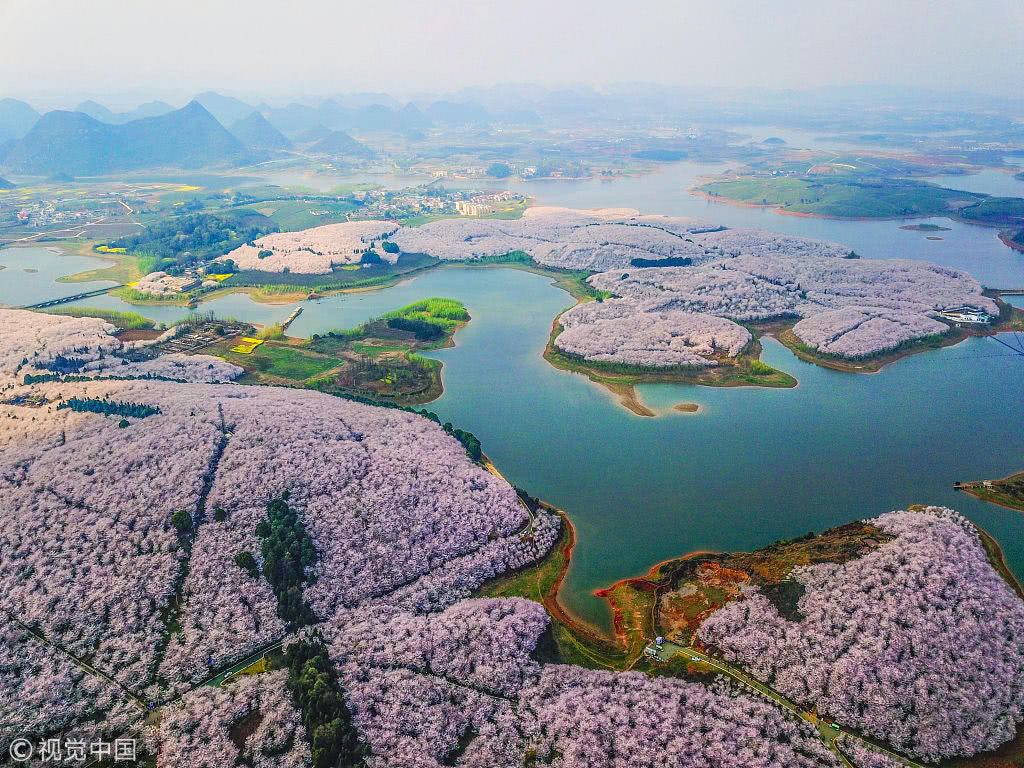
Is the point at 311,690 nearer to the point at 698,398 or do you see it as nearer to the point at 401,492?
the point at 401,492

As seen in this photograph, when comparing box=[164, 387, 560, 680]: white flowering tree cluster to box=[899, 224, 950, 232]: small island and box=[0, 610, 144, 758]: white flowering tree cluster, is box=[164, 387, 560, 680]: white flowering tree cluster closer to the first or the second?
box=[0, 610, 144, 758]: white flowering tree cluster

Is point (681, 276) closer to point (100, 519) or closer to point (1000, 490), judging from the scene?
point (1000, 490)

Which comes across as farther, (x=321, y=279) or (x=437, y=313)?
(x=321, y=279)

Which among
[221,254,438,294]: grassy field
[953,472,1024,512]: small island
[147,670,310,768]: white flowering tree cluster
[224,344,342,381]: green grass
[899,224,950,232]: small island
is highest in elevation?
[899,224,950,232]: small island

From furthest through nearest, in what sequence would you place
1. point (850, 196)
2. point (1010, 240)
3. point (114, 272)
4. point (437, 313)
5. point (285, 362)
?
point (850, 196) < point (1010, 240) < point (114, 272) < point (437, 313) < point (285, 362)

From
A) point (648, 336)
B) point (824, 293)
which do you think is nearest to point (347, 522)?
point (648, 336)

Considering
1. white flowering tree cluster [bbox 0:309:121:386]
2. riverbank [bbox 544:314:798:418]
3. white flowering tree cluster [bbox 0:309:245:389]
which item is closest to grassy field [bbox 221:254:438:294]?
white flowering tree cluster [bbox 0:309:121:386]

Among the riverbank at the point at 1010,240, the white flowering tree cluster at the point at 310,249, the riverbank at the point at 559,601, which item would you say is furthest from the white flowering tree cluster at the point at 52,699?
the riverbank at the point at 1010,240
